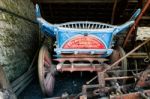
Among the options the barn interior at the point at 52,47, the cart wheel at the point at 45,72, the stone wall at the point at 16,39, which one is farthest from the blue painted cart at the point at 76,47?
the stone wall at the point at 16,39

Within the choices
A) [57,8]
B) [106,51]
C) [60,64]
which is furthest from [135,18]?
[57,8]

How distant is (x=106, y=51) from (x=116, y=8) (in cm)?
192

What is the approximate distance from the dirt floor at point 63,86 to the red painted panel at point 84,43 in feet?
2.85

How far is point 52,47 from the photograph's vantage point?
4582 mm

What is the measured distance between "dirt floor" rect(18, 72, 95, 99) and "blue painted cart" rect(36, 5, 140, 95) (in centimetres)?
28

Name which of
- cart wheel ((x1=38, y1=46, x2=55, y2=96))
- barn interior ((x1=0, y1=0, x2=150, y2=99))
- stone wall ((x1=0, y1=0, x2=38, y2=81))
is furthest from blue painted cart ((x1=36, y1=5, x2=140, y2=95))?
stone wall ((x1=0, y1=0, x2=38, y2=81))

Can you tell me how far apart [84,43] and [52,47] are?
1.28 m

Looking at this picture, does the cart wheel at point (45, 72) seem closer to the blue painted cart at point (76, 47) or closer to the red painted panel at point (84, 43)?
the blue painted cart at point (76, 47)

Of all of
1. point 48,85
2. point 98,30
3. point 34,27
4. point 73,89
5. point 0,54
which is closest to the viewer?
point 0,54

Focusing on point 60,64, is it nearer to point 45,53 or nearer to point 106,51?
point 45,53

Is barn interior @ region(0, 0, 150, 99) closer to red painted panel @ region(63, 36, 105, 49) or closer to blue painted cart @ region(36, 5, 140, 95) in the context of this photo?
blue painted cart @ region(36, 5, 140, 95)

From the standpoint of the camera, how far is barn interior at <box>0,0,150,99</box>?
2.85 metres

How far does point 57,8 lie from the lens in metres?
5.29

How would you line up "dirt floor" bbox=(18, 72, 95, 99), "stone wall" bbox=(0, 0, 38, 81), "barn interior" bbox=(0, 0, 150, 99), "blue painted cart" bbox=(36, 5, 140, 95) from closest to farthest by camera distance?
"barn interior" bbox=(0, 0, 150, 99)
"stone wall" bbox=(0, 0, 38, 81)
"blue painted cart" bbox=(36, 5, 140, 95)
"dirt floor" bbox=(18, 72, 95, 99)
